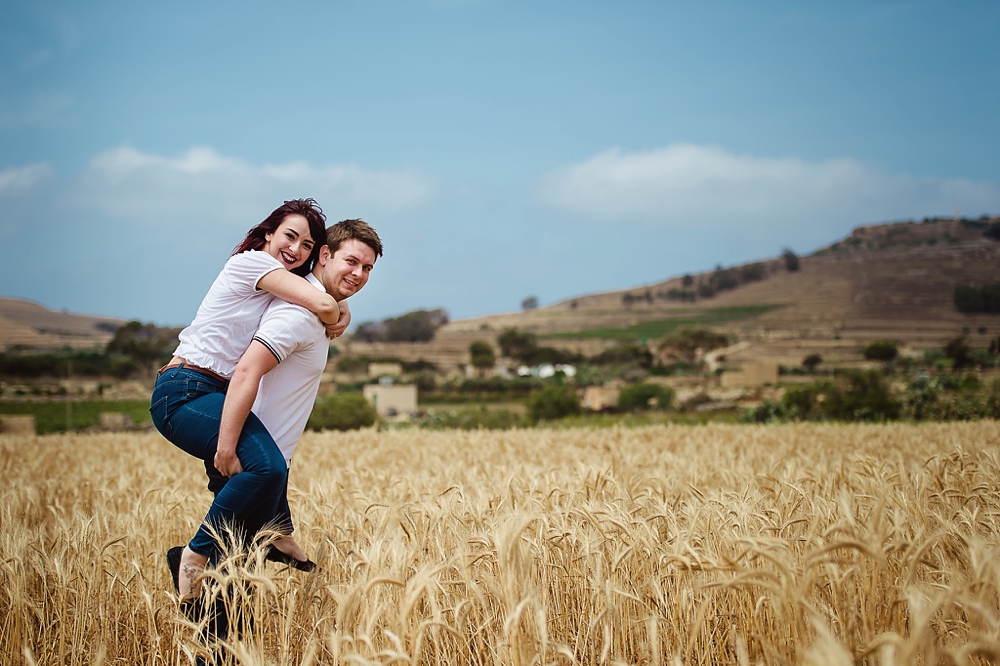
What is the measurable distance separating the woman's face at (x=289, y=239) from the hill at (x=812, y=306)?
6731 centimetres

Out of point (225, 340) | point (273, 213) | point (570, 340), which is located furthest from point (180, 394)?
point (570, 340)

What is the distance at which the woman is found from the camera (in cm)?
293

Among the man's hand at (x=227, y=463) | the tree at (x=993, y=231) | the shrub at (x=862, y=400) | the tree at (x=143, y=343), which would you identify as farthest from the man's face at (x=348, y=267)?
the tree at (x=993, y=231)

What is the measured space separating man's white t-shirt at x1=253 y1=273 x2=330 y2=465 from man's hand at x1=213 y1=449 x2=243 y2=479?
297 millimetres

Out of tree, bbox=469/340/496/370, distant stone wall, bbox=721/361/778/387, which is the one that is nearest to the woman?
distant stone wall, bbox=721/361/778/387

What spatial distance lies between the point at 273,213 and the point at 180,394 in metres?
0.96

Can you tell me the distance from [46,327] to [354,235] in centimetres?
2318

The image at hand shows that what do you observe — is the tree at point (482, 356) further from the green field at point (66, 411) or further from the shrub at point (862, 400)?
the shrub at point (862, 400)

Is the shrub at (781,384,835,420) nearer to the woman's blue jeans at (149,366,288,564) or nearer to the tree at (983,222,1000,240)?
the woman's blue jeans at (149,366,288,564)

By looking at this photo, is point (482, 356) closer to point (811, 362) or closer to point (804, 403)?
point (811, 362)

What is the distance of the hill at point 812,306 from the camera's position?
71.4 metres

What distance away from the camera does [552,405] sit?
3241 centimetres

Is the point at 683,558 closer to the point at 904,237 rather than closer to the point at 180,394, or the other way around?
the point at 180,394

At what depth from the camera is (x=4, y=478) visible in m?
7.42
